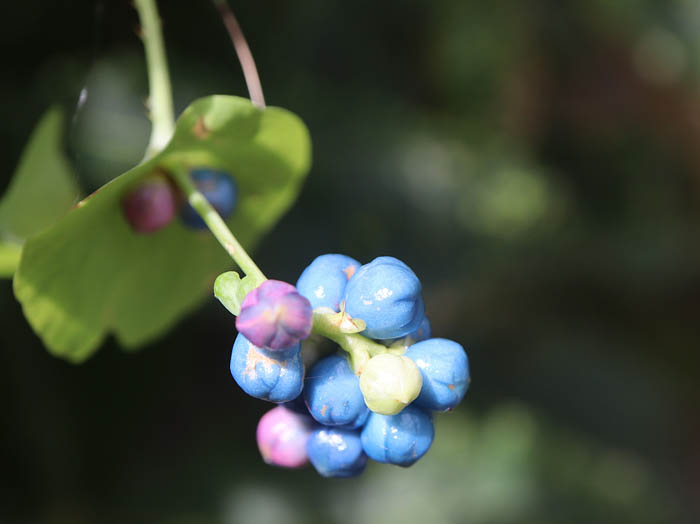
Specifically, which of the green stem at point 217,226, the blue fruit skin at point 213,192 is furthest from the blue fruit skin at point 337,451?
the blue fruit skin at point 213,192

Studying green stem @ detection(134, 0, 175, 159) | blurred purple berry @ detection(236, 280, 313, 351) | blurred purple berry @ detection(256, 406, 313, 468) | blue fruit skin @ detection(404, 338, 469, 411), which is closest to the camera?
blurred purple berry @ detection(236, 280, 313, 351)

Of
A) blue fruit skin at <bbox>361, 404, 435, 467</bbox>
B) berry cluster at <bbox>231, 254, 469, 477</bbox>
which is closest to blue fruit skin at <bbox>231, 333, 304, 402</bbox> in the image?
berry cluster at <bbox>231, 254, 469, 477</bbox>

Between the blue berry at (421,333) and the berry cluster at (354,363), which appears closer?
the berry cluster at (354,363)

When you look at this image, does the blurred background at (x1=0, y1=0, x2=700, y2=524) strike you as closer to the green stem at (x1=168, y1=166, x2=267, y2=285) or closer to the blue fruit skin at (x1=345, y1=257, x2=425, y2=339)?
the green stem at (x1=168, y1=166, x2=267, y2=285)

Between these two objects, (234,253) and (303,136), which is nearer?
(234,253)

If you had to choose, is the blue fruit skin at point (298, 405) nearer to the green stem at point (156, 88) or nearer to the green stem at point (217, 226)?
the green stem at point (217, 226)

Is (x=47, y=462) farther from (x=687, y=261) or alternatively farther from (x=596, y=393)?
(x=687, y=261)

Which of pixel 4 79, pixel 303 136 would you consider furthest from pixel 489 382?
pixel 4 79
